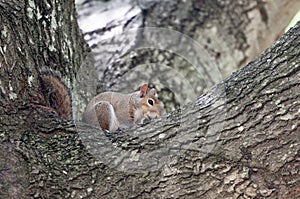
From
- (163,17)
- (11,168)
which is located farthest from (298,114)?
(163,17)

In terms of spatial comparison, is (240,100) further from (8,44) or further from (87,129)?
(8,44)

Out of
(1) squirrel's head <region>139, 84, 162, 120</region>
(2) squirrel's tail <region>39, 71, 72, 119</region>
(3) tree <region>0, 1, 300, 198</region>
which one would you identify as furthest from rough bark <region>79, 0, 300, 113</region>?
(3) tree <region>0, 1, 300, 198</region>

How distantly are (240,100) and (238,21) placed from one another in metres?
1.21

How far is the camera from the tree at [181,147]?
3.51 ft

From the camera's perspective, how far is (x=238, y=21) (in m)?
2.28

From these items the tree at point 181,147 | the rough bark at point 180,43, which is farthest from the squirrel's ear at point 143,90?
the tree at point 181,147

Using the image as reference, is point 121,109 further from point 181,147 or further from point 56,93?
point 181,147

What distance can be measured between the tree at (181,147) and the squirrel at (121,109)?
0.41m

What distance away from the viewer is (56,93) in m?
1.49

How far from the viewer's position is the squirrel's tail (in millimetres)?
1435

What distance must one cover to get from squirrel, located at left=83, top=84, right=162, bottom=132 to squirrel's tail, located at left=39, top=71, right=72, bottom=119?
0.12 metres

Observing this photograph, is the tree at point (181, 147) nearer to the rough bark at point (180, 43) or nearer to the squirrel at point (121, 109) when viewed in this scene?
the squirrel at point (121, 109)

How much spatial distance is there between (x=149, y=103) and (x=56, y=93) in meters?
0.53

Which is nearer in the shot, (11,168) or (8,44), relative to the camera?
(11,168)
